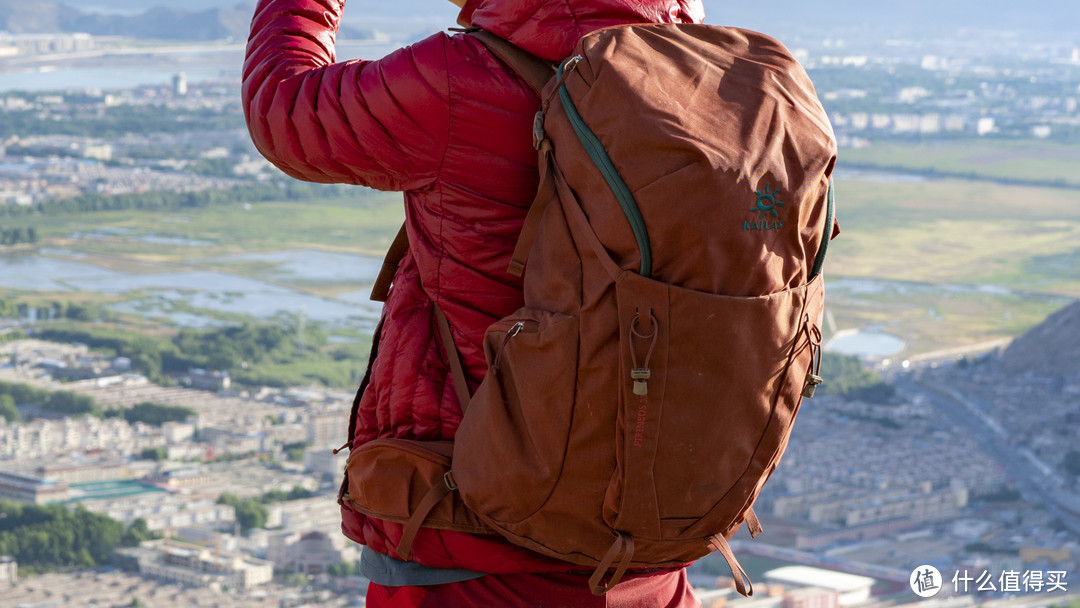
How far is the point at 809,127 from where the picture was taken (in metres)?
0.89

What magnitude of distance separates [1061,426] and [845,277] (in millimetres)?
10242

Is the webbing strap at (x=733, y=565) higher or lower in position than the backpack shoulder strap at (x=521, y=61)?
lower

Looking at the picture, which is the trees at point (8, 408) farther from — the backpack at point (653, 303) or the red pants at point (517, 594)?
the backpack at point (653, 303)

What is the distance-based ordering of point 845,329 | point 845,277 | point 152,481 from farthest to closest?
point 845,277
point 845,329
point 152,481

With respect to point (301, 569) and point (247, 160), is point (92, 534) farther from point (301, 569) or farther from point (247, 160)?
point (247, 160)

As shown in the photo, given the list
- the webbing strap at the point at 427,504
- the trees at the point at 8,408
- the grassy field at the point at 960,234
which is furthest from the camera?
the grassy field at the point at 960,234

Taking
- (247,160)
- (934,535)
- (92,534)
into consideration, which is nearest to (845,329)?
(934,535)

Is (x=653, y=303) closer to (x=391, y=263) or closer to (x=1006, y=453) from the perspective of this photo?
(x=391, y=263)

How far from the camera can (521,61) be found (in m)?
0.92

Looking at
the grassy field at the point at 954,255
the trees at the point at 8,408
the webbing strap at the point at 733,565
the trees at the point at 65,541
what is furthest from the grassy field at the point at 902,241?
the webbing strap at the point at 733,565

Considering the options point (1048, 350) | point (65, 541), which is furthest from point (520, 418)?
point (1048, 350)

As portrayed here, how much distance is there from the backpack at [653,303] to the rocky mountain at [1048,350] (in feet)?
66.7

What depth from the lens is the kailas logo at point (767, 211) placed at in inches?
33.5

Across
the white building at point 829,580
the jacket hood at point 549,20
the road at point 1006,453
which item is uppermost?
the jacket hood at point 549,20
